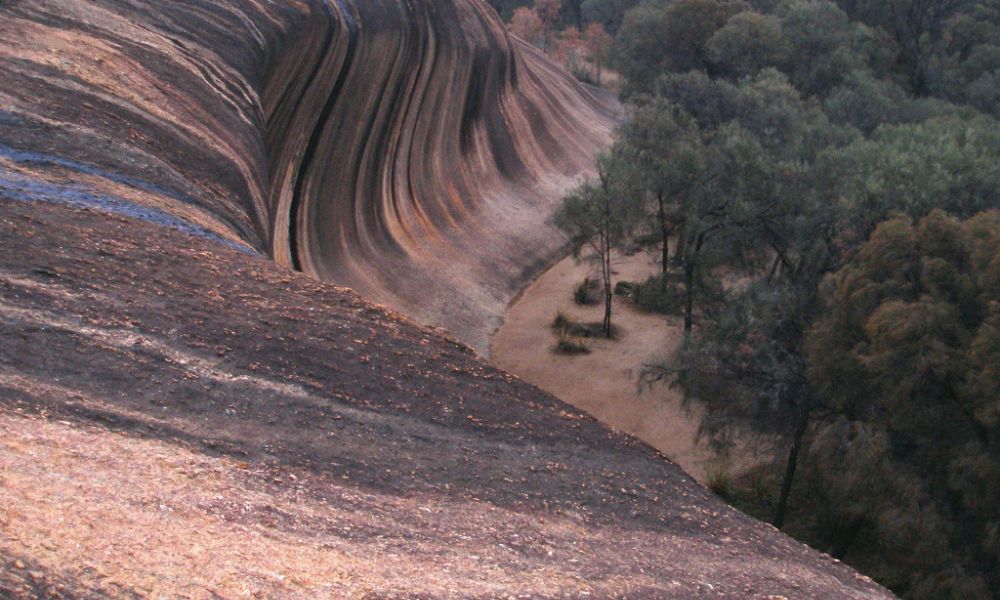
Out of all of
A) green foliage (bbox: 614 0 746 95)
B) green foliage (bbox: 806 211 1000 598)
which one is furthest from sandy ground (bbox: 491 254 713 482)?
green foliage (bbox: 614 0 746 95)

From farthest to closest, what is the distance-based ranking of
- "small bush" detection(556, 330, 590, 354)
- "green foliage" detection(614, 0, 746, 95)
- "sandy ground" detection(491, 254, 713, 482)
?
"green foliage" detection(614, 0, 746, 95)
"small bush" detection(556, 330, 590, 354)
"sandy ground" detection(491, 254, 713, 482)

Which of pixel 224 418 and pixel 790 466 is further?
pixel 790 466

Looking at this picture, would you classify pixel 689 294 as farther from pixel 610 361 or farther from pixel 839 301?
pixel 839 301

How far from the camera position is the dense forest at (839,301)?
12109 mm

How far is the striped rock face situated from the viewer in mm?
12008

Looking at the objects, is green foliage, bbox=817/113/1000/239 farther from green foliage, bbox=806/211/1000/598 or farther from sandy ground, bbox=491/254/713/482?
sandy ground, bbox=491/254/713/482

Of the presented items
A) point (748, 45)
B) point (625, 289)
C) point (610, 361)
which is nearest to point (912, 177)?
point (610, 361)

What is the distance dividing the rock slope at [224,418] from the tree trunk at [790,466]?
18.0 ft

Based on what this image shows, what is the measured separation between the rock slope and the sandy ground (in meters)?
7.16

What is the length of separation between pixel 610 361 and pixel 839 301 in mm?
8499

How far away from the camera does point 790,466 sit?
1516cm

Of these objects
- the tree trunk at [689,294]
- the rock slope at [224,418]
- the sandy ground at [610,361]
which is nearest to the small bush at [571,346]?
the sandy ground at [610,361]

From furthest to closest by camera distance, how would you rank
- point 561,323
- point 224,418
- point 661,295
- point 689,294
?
point 561,323, point 661,295, point 689,294, point 224,418

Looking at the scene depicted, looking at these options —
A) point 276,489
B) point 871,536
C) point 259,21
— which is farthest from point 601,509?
point 259,21
